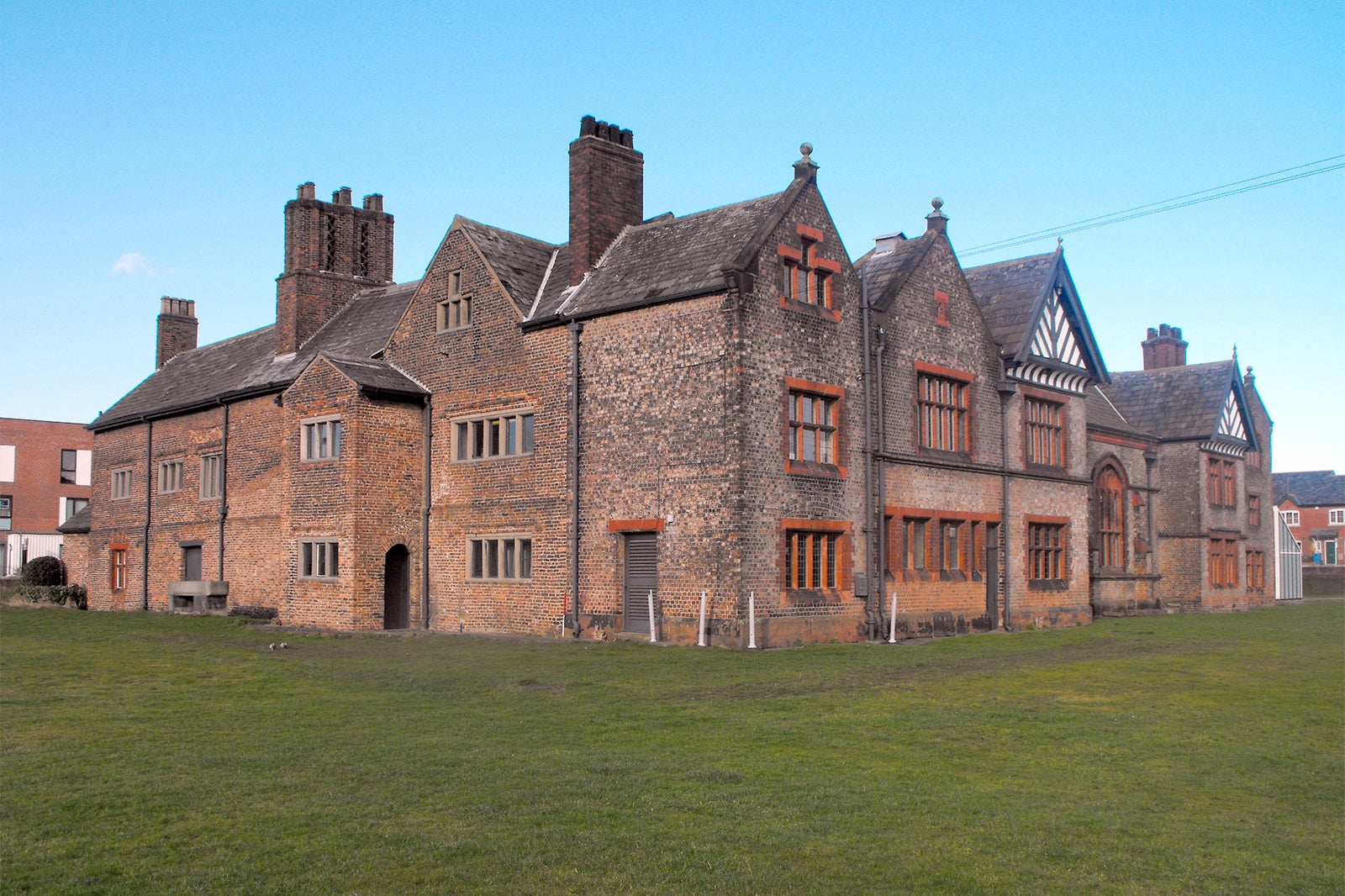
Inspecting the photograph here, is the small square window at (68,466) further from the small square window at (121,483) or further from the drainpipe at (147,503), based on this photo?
the drainpipe at (147,503)

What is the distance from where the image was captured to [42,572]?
44.2 meters

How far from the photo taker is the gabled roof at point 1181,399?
4459 cm

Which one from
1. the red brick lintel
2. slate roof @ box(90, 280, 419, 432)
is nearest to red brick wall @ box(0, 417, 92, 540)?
slate roof @ box(90, 280, 419, 432)

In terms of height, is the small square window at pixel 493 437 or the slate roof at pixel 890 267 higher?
the slate roof at pixel 890 267

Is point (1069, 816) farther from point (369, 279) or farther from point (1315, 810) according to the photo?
point (369, 279)

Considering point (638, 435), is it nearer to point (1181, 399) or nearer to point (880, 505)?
point (880, 505)

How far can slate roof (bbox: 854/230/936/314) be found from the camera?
27.1 meters

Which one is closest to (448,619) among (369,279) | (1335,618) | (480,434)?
(480,434)

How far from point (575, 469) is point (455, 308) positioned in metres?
6.28

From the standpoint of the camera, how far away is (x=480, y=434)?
28312 mm

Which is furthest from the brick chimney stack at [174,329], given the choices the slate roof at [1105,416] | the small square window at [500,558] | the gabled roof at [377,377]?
the slate roof at [1105,416]

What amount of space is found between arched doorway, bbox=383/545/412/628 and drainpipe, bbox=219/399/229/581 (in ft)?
26.1

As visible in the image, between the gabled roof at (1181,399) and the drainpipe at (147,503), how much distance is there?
33.9 metres

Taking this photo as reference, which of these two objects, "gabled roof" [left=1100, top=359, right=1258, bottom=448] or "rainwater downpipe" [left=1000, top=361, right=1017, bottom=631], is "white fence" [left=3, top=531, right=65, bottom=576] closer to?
"rainwater downpipe" [left=1000, top=361, right=1017, bottom=631]
